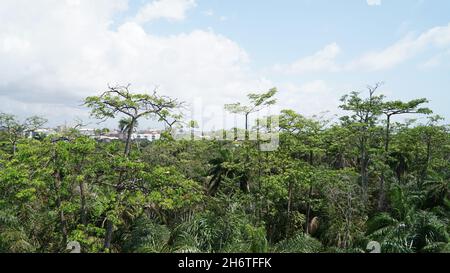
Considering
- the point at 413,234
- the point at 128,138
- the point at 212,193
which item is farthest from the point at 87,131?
the point at 413,234

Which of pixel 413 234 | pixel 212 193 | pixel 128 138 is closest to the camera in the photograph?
pixel 128 138

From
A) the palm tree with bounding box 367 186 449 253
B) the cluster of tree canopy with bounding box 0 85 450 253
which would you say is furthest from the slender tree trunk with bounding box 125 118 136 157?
the palm tree with bounding box 367 186 449 253

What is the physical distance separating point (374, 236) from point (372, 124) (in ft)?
28.4

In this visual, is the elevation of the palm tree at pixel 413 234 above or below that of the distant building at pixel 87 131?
below

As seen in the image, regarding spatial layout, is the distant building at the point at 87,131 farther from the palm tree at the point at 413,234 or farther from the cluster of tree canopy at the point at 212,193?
the palm tree at the point at 413,234

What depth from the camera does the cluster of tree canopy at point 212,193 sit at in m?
9.19

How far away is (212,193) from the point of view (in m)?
17.2

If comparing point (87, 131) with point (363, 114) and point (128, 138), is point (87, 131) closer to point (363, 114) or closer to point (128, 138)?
point (128, 138)

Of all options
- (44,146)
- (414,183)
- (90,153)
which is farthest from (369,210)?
(44,146)

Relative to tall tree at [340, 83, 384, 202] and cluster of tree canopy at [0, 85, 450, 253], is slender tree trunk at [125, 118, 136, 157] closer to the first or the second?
cluster of tree canopy at [0, 85, 450, 253]

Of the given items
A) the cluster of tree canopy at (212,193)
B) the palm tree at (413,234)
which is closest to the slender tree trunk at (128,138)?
the cluster of tree canopy at (212,193)

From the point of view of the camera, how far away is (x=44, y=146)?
9156 mm

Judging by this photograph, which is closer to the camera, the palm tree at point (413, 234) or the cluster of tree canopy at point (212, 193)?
the cluster of tree canopy at point (212, 193)

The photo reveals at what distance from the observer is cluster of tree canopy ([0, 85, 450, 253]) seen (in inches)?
362
